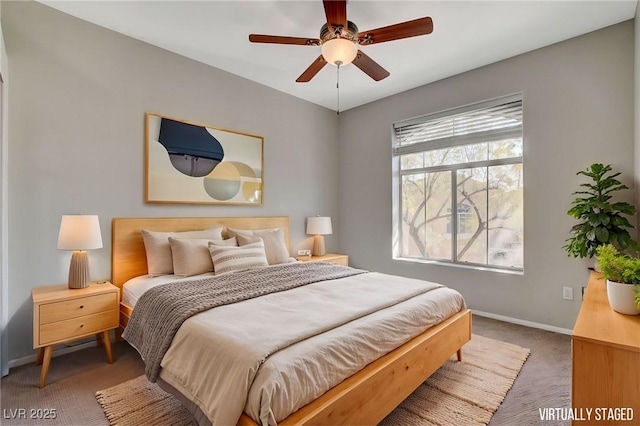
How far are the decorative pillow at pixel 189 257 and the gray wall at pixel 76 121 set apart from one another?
554mm

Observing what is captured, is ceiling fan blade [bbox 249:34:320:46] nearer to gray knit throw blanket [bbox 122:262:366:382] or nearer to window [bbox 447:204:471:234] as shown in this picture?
gray knit throw blanket [bbox 122:262:366:382]

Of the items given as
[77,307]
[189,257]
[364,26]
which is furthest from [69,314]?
[364,26]

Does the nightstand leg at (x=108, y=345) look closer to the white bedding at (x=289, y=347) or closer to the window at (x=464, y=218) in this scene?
the white bedding at (x=289, y=347)

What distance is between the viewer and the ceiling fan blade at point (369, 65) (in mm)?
2328

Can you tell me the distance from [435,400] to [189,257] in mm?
2222

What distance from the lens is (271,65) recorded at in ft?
11.3

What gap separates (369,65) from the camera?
2.44m

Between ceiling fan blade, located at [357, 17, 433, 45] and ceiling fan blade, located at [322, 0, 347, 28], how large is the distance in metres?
0.18

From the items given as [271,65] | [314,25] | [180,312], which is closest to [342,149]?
[271,65]

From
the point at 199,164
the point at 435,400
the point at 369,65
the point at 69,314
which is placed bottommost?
the point at 435,400

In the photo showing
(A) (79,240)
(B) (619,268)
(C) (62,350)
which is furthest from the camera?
(C) (62,350)

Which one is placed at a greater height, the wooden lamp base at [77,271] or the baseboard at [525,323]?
the wooden lamp base at [77,271]

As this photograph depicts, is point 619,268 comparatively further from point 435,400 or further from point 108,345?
point 108,345

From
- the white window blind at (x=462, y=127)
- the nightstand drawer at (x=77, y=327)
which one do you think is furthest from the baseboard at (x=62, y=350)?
the white window blind at (x=462, y=127)
